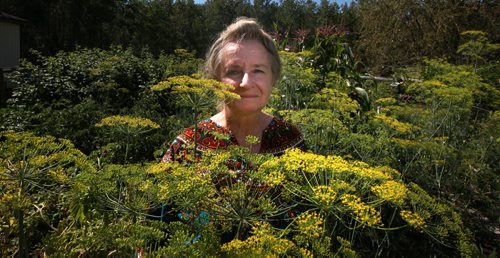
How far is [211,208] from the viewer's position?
1141 mm

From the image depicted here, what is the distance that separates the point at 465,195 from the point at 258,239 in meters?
3.98

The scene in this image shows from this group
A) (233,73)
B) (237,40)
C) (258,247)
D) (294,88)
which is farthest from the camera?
(294,88)

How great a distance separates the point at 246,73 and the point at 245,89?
11 centimetres

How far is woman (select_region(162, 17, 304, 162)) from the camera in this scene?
239 cm

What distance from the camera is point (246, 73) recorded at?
7.84ft

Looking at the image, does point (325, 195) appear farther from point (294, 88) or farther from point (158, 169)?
point (294, 88)

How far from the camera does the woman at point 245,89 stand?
2.39 meters

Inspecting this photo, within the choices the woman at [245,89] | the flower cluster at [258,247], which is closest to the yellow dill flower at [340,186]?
the flower cluster at [258,247]

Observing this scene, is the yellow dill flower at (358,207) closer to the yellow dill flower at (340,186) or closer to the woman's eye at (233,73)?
the yellow dill flower at (340,186)

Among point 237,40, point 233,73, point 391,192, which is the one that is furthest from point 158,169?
point 237,40

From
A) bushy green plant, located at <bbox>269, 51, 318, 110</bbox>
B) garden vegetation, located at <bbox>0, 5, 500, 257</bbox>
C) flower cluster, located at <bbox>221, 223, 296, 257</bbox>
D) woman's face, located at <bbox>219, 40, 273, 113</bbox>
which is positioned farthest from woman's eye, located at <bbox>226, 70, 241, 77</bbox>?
bushy green plant, located at <bbox>269, 51, 318, 110</bbox>

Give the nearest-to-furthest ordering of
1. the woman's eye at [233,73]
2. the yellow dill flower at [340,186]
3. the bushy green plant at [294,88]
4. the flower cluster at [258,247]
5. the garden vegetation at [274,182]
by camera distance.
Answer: the flower cluster at [258,247], the garden vegetation at [274,182], the yellow dill flower at [340,186], the woman's eye at [233,73], the bushy green plant at [294,88]

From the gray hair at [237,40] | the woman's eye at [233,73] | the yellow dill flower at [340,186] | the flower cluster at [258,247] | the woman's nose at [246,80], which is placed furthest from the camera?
the gray hair at [237,40]

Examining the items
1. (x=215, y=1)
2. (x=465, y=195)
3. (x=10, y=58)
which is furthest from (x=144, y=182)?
(x=215, y=1)
